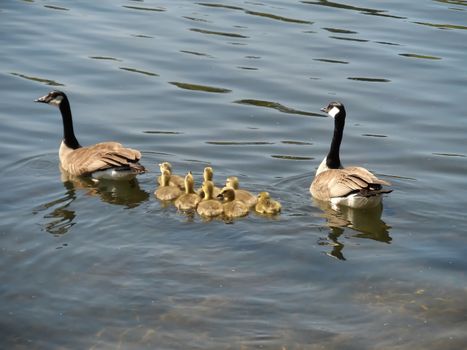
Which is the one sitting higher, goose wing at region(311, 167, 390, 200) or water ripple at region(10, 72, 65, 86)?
goose wing at region(311, 167, 390, 200)

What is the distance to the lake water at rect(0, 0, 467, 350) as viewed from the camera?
10680 mm

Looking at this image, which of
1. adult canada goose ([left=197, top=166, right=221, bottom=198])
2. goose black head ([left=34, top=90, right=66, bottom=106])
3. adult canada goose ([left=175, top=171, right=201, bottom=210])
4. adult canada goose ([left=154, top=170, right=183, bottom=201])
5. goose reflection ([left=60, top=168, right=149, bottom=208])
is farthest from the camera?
goose black head ([left=34, top=90, right=66, bottom=106])

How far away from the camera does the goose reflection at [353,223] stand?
42.2ft

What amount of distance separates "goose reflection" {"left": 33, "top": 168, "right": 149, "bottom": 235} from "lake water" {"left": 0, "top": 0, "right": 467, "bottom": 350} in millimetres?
53

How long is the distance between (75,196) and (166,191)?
1406 millimetres

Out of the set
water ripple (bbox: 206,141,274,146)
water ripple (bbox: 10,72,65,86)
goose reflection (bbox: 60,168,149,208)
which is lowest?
goose reflection (bbox: 60,168,149,208)

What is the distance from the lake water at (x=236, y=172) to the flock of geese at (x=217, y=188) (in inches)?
8.2

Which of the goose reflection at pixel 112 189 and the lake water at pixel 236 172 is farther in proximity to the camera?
the goose reflection at pixel 112 189

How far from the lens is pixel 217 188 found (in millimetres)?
13859

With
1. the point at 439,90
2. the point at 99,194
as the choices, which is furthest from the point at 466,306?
the point at 439,90

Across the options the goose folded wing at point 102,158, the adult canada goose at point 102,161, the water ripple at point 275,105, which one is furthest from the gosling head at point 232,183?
the water ripple at point 275,105

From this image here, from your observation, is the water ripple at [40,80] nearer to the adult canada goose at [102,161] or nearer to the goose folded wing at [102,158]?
the adult canada goose at [102,161]

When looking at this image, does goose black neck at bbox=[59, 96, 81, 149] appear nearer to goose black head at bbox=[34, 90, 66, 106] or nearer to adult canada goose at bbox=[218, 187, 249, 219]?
goose black head at bbox=[34, 90, 66, 106]

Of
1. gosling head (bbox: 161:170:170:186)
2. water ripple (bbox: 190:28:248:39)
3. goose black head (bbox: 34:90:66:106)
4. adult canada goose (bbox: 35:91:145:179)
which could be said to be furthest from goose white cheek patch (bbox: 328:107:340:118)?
water ripple (bbox: 190:28:248:39)
